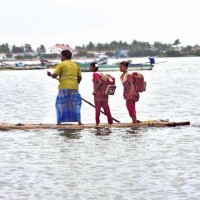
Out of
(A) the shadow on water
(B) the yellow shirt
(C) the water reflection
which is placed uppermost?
(B) the yellow shirt

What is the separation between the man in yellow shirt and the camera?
15070mm

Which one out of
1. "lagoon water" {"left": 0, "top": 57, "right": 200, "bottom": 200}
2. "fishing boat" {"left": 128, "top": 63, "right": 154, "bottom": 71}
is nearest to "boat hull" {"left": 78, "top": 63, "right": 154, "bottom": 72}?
"fishing boat" {"left": 128, "top": 63, "right": 154, "bottom": 71}

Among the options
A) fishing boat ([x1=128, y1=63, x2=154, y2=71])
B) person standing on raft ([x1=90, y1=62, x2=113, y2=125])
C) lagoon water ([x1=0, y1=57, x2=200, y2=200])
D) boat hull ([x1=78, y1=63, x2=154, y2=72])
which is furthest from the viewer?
boat hull ([x1=78, y1=63, x2=154, y2=72])

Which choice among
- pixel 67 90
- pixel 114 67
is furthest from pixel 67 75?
pixel 114 67

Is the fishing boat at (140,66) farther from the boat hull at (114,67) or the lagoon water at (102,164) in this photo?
the lagoon water at (102,164)

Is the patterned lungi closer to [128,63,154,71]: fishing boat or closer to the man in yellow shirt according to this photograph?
the man in yellow shirt

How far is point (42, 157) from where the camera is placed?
1182 cm

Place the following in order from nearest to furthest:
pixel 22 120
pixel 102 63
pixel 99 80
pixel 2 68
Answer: pixel 99 80, pixel 22 120, pixel 102 63, pixel 2 68

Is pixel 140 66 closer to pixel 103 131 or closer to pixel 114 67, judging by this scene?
pixel 114 67

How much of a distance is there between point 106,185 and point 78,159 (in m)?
2.03

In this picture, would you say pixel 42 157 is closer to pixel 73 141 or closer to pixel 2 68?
pixel 73 141

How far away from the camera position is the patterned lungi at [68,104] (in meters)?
15.1

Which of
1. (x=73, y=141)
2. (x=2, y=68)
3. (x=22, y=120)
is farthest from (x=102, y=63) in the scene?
(x=73, y=141)

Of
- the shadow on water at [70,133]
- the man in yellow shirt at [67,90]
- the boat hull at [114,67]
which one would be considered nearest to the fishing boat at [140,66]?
the boat hull at [114,67]
